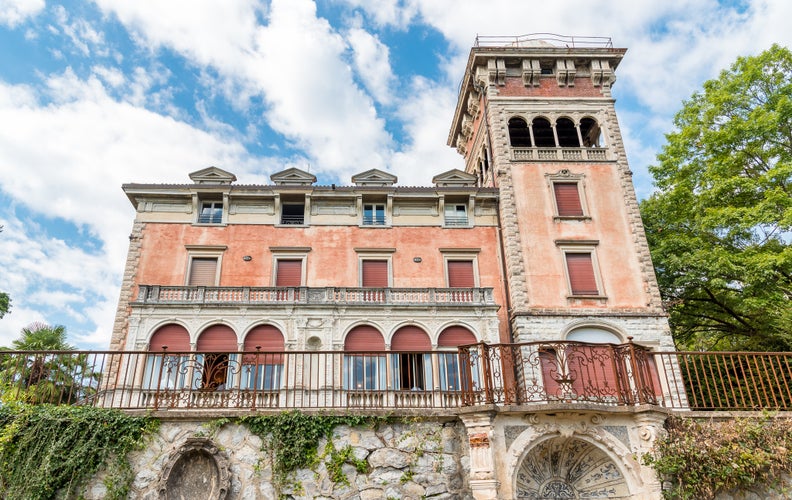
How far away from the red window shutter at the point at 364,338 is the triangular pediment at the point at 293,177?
8.07 metres

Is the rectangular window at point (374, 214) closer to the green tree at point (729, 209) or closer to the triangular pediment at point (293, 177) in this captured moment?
the triangular pediment at point (293, 177)

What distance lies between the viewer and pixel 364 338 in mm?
20734

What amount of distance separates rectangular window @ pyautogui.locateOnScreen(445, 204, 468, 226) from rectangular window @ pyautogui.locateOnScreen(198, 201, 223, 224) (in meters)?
10.4

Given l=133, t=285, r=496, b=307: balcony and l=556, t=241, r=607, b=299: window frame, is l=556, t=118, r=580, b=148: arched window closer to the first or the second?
l=556, t=241, r=607, b=299: window frame

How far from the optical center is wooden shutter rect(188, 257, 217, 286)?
22516mm

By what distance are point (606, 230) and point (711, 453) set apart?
15.3 meters

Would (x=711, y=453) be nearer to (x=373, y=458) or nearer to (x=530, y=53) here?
(x=373, y=458)

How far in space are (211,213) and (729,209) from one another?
2189cm

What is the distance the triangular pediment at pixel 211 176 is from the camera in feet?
80.3

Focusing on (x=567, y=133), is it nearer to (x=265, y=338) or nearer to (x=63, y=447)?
(x=265, y=338)

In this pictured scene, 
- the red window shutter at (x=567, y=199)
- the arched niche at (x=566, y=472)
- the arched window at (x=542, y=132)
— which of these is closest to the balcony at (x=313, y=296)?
the red window shutter at (x=567, y=199)

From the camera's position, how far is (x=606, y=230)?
2334 centimetres

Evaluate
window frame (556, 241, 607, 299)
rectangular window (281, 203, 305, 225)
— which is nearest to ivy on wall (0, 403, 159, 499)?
rectangular window (281, 203, 305, 225)

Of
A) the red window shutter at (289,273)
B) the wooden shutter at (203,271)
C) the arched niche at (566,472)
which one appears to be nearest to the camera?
the arched niche at (566,472)
